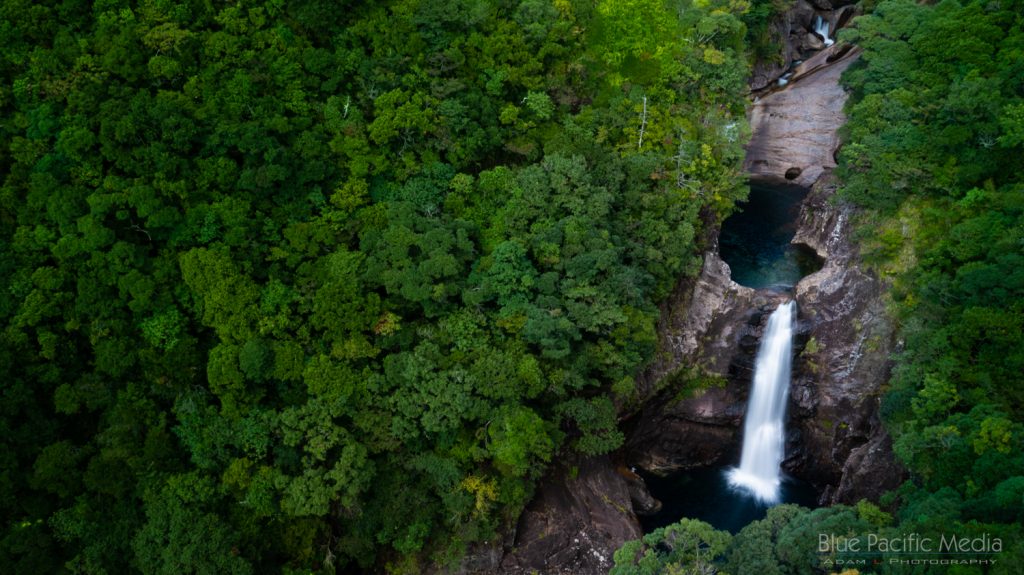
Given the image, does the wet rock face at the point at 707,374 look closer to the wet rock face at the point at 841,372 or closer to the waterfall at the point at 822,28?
the wet rock face at the point at 841,372

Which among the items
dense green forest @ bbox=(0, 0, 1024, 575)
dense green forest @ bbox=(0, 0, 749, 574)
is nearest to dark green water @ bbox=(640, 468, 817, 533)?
dense green forest @ bbox=(0, 0, 1024, 575)

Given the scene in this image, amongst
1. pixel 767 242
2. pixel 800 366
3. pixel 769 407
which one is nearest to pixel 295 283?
pixel 769 407

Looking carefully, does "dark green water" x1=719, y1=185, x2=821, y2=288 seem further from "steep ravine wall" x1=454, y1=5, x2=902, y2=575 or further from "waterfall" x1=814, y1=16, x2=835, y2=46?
"waterfall" x1=814, y1=16, x2=835, y2=46

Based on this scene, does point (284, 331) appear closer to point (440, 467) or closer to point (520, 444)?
point (440, 467)

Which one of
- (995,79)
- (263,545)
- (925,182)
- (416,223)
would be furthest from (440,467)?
(995,79)

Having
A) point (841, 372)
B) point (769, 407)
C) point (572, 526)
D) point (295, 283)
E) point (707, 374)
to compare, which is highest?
point (295, 283)

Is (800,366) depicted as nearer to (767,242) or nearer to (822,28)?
(767,242)
